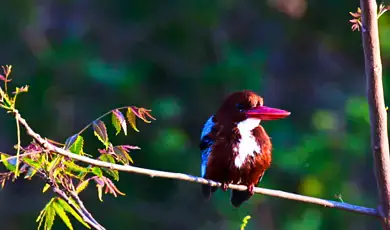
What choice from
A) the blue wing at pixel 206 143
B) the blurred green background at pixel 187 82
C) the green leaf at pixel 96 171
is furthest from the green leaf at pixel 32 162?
the blurred green background at pixel 187 82

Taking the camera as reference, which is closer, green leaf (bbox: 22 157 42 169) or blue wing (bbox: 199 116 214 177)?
green leaf (bbox: 22 157 42 169)

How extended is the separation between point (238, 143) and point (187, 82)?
3.22 meters

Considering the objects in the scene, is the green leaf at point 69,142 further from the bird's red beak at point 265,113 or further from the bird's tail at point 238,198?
the bird's tail at point 238,198

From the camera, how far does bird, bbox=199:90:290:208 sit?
2.25 metres

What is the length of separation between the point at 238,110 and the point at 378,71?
2.87 feet

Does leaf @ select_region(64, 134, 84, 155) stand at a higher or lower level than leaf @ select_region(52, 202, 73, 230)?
higher

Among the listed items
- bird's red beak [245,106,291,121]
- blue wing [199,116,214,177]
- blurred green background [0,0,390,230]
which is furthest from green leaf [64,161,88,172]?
blurred green background [0,0,390,230]

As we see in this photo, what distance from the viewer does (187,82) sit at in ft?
18.0

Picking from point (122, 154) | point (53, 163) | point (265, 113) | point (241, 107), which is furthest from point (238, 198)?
point (53, 163)

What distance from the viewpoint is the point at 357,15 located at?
1530 millimetres

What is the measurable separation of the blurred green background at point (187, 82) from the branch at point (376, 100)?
336 centimetres

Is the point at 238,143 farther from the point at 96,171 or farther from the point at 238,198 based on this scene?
the point at 96,171

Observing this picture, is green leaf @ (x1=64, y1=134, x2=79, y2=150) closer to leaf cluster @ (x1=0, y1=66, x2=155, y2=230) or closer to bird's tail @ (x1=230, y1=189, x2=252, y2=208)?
leaf cluster @ (x1=0, y1=66, x2=155, y2=230)

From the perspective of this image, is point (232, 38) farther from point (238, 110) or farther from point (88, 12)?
point (238, 110)
